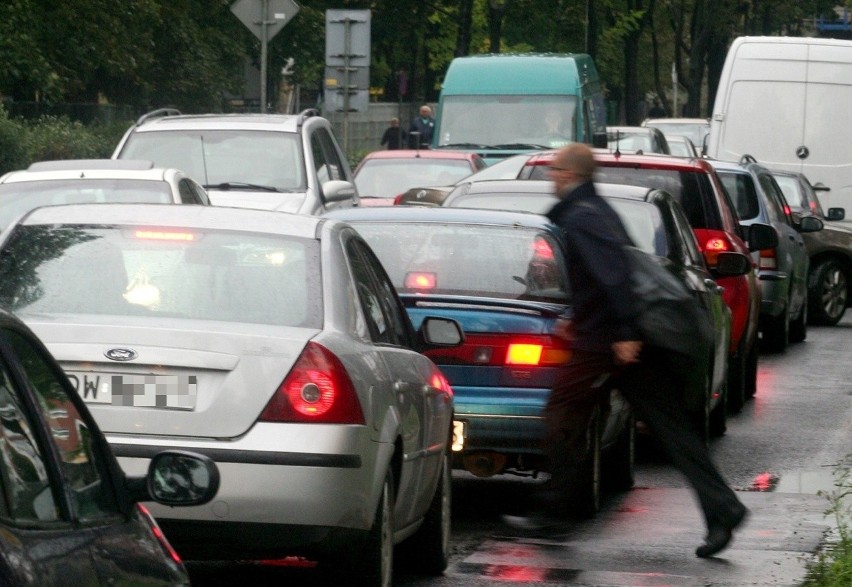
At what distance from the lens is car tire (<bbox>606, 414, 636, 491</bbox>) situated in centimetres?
1048

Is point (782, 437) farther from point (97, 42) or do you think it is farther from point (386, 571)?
point (97, 42)

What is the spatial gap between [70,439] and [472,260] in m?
5.83

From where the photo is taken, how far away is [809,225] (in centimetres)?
1997

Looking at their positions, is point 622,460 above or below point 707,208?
below

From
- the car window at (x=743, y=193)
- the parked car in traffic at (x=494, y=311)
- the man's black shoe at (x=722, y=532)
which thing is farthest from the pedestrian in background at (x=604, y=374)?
the car window at (x=743, y=193)

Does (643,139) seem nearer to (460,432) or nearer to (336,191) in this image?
(336,191)

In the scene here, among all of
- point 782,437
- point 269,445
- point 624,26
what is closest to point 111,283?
point 269,445

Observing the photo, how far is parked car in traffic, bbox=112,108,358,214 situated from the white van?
11.1 metres

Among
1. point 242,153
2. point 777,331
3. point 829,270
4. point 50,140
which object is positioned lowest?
point 777,331

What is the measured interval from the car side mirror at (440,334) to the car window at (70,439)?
3912 millimetres

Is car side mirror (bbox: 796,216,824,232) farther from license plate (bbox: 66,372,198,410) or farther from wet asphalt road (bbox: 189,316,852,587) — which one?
license plate (bbox: 66,372,198,410)

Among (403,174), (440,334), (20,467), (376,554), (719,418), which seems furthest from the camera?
(403,174)

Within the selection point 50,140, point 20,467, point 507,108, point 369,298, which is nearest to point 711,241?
point 369,298

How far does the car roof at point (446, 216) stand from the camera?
395 inches
